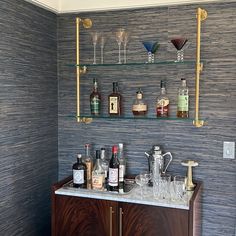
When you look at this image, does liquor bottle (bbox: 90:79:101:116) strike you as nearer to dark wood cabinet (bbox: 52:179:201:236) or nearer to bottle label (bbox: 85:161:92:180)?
bottle label (bbox: 85:161:92:180)

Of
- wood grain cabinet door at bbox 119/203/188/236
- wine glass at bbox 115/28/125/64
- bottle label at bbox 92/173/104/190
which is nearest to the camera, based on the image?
wood grain cabinet door at bbox 119/203/188/236

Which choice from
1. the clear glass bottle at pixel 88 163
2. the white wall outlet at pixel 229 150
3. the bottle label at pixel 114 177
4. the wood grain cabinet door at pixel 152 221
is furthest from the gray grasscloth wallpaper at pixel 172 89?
the wood grain cabinet door at pixel 152 221

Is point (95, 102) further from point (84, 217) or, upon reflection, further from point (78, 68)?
point (84, 217)

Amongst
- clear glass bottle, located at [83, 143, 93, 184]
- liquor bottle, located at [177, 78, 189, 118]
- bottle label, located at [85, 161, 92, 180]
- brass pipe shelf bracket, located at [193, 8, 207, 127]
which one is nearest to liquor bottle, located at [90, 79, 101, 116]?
clear glass bottle, located at [83, 143, 93, 184]

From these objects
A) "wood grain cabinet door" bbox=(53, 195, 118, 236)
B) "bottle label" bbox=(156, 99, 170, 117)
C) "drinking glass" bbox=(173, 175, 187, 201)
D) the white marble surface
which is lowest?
"wood grain cabinet door" bbox=(53, 195, 118, 236)

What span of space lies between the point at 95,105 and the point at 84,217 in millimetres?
736

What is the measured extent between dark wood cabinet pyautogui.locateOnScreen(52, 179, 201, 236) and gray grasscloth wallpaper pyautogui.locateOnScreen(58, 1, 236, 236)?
22 cm

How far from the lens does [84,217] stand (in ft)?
6.22

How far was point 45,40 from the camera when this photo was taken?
7.23ft

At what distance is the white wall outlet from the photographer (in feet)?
6.50

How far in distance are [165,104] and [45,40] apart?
95 centimetres

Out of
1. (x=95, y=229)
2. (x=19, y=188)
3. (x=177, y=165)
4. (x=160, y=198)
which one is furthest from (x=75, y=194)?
(x=177, y=165)

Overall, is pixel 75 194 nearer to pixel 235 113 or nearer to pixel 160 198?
pixel 160 198

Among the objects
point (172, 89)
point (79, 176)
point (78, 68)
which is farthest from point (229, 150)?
point (78, 68)
